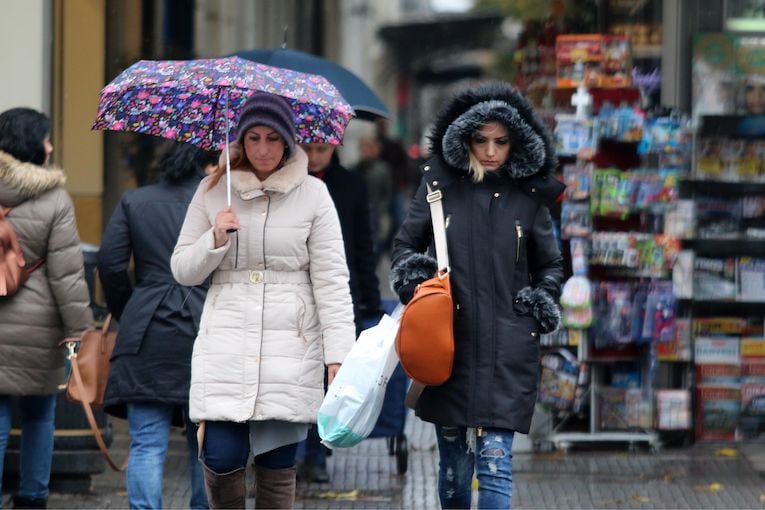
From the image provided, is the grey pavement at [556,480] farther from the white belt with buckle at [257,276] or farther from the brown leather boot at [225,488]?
the white belt with buckle at [257,276]

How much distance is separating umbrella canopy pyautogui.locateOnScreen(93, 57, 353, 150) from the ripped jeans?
1341 millimetres

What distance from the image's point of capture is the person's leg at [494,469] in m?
5.42

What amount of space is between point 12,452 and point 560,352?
297 centimetres

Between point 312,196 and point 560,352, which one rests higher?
point 312,196

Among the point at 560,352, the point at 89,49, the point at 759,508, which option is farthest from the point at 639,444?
the point at 89,49

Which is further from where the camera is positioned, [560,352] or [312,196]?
[560,352]

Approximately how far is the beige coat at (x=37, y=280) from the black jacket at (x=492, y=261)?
160 centimetres

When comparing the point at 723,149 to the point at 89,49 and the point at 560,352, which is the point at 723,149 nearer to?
the point at 560,352

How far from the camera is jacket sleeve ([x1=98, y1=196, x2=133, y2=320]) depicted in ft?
20.9

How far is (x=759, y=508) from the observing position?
24.4 ft

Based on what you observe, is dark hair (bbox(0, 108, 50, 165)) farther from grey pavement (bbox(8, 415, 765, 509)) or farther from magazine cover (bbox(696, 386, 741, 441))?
magazine cover (bbox(696, 386, 741, 441))

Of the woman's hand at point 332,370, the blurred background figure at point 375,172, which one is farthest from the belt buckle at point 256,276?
the blurred background figure at point 375,172

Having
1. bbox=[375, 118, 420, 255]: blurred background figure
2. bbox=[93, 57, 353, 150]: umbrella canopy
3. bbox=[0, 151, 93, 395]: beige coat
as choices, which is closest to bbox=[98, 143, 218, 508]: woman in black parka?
bbox=[0, 151, 93, 395]: beige coat

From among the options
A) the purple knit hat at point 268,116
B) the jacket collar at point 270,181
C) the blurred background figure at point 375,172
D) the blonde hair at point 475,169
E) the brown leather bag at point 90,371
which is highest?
the blurred background figure at point 375,172
